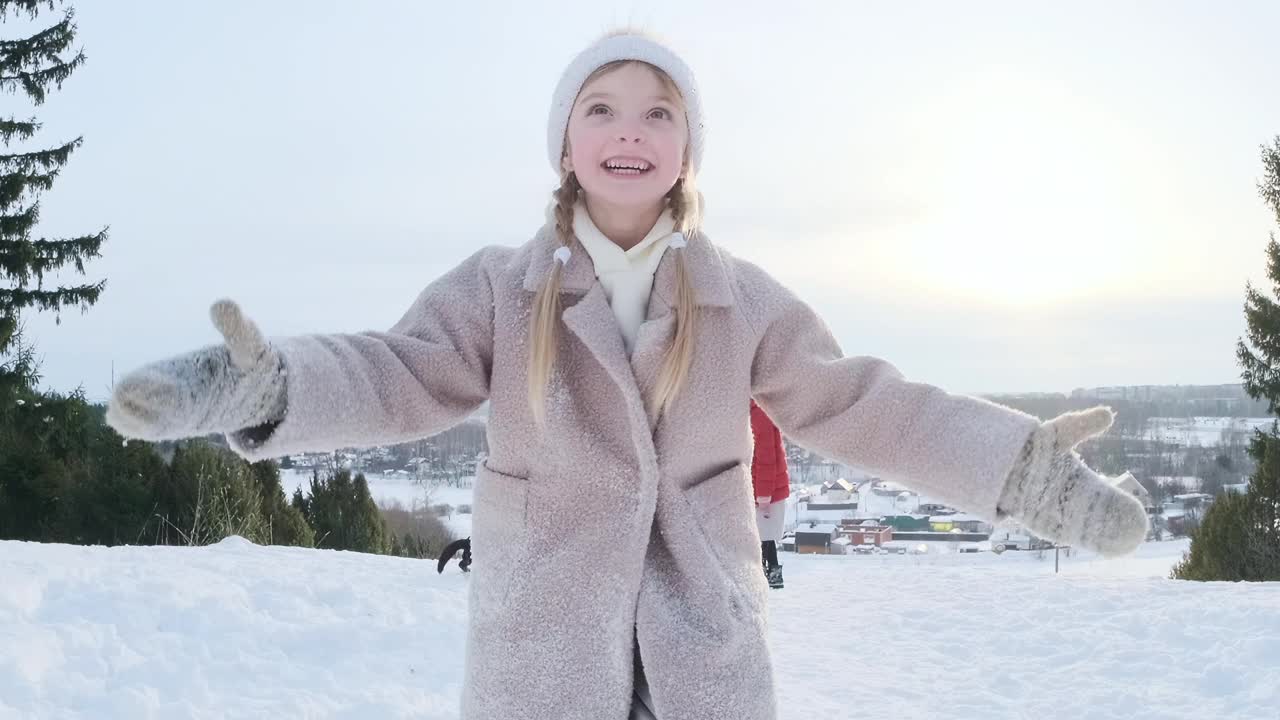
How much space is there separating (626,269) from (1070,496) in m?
0.96

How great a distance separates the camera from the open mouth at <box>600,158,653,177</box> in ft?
6.61

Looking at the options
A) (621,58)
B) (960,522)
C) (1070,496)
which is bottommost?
(960,522)

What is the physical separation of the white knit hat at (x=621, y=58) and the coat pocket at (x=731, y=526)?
2.37 feet

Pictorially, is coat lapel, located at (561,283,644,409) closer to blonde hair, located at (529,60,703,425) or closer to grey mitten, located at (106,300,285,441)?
blonde hair, located at (529,60,703,425)

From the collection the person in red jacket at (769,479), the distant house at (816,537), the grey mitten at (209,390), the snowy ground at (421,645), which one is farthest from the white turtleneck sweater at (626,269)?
the distant house at (816,537)

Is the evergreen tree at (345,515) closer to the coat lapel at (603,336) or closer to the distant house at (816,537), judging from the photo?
the distant house at (816,537)

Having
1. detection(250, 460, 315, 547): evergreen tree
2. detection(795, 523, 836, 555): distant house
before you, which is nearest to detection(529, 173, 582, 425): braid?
detection(250, 460, 315, 547): evergreen tree

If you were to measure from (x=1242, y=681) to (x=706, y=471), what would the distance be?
428 centimetres

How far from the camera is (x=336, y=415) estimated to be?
1.73 m

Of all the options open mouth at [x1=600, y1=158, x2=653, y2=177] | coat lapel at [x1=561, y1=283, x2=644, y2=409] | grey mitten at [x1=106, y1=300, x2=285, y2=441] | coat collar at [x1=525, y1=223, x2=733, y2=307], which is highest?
open mouth at [x1=600, y1=158, x2=653, y2=177]

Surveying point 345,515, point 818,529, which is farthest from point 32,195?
point 818,529

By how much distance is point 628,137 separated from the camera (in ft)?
6.58

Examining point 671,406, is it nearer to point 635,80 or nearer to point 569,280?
point 569,280

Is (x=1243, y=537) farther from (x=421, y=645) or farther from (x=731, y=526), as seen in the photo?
(x=731, y=526)
